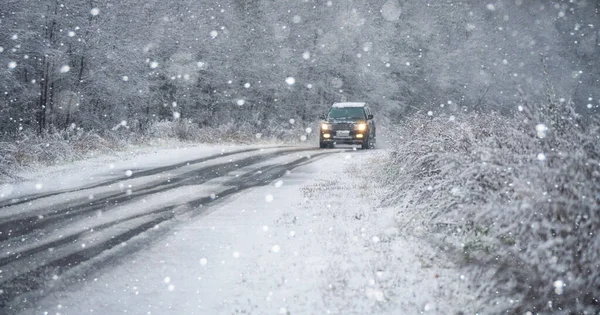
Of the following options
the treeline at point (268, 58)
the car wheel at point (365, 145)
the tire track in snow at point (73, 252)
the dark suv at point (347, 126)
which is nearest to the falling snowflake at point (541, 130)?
the treeline at point (268, 58)

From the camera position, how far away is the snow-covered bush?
152 inches

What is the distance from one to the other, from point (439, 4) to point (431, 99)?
446 inches

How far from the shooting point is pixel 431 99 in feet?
153

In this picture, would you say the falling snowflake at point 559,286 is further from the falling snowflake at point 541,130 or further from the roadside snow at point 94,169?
the roadside snow at point 94,169

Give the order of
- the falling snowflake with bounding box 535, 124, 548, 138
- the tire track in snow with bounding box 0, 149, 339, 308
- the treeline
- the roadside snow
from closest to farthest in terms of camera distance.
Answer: the tire track in snow with bounding box 0, 149, 339, 308
the falling snowflake with bounding box 535, 124, 548, 138
the roadside snow
the treeline

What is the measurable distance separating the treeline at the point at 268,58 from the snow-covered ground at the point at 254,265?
2.30 m

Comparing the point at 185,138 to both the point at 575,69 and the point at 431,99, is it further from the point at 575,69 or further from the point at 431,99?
the point at 575,69

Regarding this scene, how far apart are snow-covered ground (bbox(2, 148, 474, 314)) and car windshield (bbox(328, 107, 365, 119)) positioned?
13.7 m

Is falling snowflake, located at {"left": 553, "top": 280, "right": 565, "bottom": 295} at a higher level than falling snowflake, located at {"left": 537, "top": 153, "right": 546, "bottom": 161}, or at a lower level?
lower

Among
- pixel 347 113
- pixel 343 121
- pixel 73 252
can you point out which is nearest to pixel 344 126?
pixel 343 121

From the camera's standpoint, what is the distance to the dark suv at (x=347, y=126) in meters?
21.4

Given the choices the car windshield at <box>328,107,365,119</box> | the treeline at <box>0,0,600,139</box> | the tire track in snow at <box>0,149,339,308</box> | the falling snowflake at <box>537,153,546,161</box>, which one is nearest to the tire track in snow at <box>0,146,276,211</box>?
the tire track in snow at <box>0,149,339,308</box>

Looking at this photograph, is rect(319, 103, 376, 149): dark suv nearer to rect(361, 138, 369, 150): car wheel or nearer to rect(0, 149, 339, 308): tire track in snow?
rect(361, 138, 369, 150): car wheel

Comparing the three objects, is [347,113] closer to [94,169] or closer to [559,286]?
[94,169]
